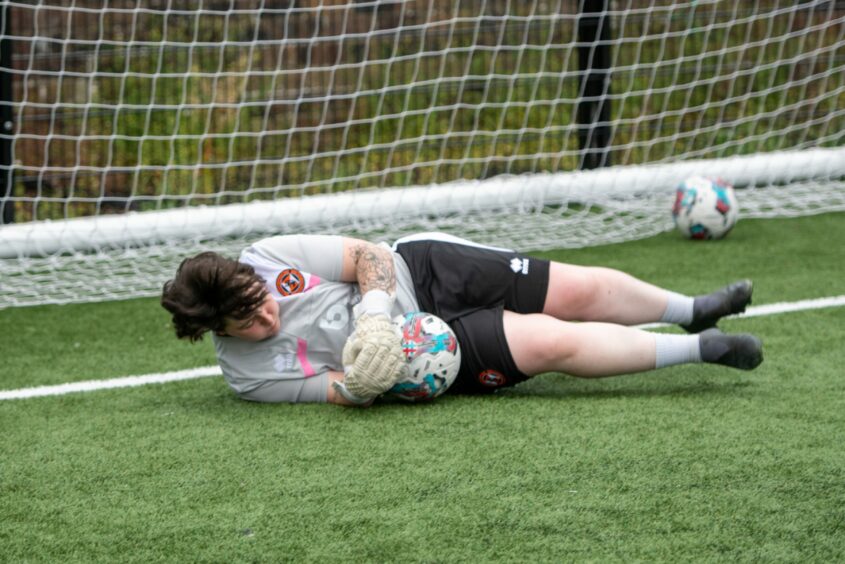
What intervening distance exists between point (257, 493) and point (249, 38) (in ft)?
15.4

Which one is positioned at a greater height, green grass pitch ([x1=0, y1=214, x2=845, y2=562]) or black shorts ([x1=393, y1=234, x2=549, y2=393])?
black shorts ([x1=393, y1=234, x2=549, y2=393])

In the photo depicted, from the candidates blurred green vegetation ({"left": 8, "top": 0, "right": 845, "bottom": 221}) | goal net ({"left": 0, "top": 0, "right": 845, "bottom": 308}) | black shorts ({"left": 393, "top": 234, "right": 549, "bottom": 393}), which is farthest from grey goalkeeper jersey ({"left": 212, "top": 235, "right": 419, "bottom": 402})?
blurred green vegetation ({"left": 8, "top": 0, "right": 845, "bottom": 221})

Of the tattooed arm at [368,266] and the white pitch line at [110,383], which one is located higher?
the tattooed arm at [368,266]

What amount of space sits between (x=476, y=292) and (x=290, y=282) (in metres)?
0.53

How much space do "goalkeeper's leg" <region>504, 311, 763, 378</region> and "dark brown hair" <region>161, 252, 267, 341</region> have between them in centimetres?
73

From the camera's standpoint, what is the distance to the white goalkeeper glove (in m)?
3.16

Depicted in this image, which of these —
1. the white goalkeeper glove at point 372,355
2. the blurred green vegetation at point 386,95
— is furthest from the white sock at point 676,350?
the blurred green vegetation at point 386,95

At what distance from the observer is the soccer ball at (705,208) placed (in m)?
5.62

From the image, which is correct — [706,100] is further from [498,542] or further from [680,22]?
[498,542]

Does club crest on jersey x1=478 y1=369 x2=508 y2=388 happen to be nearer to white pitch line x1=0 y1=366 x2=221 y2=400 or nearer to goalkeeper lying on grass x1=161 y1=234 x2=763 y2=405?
goalkeeper lying on grass x1=161 y1=234 x2=763 y2=405

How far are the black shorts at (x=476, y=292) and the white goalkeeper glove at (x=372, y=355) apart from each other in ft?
0.80

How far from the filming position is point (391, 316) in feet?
11.1

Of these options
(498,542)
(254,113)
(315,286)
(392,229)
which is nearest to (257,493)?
(498,542)

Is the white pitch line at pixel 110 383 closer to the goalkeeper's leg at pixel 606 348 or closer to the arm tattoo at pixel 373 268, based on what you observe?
the arm tattoo at pixel 373 268
